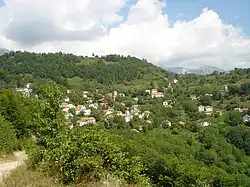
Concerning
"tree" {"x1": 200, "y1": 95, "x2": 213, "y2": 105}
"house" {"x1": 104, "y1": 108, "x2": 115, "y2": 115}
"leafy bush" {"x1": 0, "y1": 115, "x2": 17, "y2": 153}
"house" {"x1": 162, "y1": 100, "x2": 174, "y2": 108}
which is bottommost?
"house" {"x1": 104, "y1": 108, "x2": 115, "y2": 115}

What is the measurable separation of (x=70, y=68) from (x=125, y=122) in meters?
58.8

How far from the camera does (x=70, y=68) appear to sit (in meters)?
130

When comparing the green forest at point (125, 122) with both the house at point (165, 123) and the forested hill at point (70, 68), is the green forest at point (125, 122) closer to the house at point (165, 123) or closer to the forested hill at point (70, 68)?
the house at point (165, 123)

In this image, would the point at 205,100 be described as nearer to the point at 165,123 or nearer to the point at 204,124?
the point at 204,124

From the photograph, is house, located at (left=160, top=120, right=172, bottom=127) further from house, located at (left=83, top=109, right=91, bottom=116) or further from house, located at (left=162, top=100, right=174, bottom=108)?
house, located at (left=162, top=100, right=174, bottom=108)

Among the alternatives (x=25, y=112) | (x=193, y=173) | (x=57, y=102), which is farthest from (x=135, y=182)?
(x=193, y=173)

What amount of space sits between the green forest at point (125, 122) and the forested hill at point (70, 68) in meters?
0.38

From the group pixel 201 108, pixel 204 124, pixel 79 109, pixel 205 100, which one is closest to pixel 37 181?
pixel 204 124

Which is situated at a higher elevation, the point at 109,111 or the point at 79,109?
the point at 79,109

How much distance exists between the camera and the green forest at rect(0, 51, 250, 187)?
7.69 metres

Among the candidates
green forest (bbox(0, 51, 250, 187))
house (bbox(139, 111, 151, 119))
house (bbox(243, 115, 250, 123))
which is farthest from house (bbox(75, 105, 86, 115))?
house (bbox(243, 115, 250, 123))

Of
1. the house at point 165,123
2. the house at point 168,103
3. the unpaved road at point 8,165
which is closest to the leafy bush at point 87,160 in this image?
the unpaved road at point 8,165

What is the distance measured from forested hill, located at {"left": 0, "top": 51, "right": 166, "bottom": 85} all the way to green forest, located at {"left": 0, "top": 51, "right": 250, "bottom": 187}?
38 centimetres

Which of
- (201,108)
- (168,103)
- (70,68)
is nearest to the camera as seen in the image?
(201,108)
